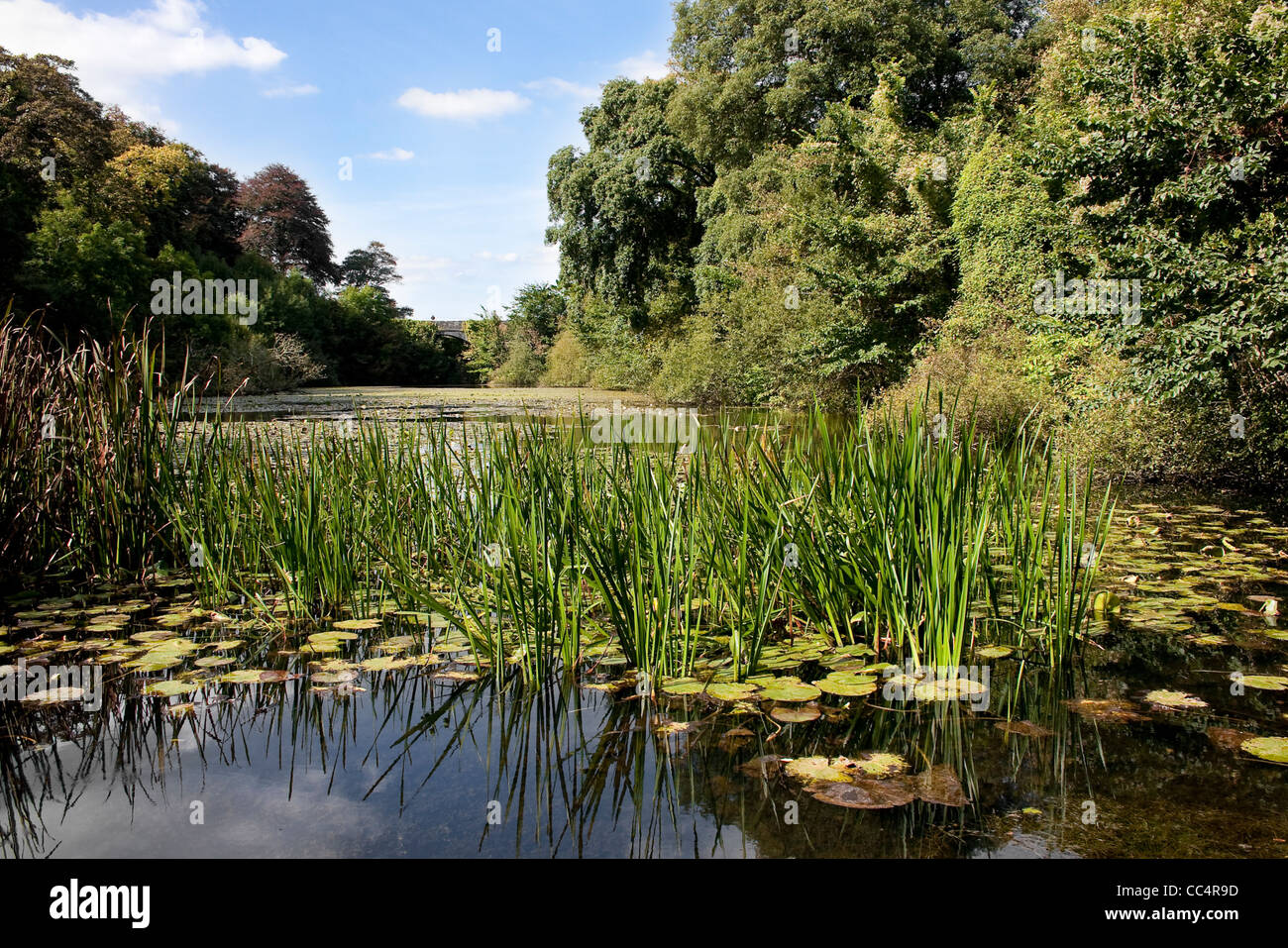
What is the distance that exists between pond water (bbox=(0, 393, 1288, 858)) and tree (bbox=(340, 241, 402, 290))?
1921 inches

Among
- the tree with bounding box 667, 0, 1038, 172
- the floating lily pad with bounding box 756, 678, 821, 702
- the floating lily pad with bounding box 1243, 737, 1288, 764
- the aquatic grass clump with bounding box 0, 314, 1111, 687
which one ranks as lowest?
the floating lily pad with bounding box 1243, 737, 1288, 764

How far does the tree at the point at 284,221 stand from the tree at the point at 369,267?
5.96 meters

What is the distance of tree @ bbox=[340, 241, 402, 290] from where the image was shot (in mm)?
48375

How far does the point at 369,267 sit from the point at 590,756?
5114 centimetres

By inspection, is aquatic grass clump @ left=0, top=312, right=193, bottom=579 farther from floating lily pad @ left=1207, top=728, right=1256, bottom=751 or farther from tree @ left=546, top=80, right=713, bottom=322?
tree @ left=546, top=80, right=713, bottom=322

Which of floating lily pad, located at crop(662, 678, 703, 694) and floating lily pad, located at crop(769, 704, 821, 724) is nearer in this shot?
floating lily pad, located at crop(769, 704, 821, 724)

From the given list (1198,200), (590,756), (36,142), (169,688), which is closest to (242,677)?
(169,688)

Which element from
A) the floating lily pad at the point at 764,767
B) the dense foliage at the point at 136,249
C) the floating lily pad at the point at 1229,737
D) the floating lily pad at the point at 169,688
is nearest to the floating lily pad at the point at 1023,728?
the floating lily pad at the point at 1229,737

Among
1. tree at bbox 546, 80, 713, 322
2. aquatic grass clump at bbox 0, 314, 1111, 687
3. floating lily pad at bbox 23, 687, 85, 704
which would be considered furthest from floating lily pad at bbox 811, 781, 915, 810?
tree at bbox 546, 80, 713, 322

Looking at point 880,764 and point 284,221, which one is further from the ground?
point 284,221

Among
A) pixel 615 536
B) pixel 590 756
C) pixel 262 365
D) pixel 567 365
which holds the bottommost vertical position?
pixel 590 756

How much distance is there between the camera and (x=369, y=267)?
48.9 metres

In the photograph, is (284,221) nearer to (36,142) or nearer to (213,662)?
(36,142)

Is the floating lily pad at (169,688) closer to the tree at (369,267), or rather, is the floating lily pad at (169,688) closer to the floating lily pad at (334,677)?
the floating lily pad at (334,677)
